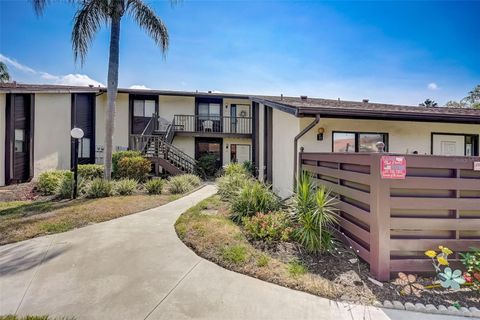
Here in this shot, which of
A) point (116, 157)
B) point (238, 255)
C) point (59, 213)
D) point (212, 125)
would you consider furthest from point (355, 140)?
point (212, 125)

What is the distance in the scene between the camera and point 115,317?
2428 mm

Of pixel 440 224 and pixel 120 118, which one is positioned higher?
pixel 120 118

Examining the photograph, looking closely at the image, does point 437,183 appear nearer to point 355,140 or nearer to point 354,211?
point 354,211

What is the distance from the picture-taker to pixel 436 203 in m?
3.31

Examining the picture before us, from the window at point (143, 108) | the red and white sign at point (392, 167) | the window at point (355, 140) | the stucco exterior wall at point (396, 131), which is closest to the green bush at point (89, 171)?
the window at point (143, 108)

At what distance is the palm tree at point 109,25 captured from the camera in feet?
28.9

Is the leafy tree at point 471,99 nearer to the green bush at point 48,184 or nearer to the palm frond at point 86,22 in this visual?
the palm frond at point 86,22

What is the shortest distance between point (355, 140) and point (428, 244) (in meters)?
4.59

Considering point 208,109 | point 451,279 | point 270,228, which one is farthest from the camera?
point 208,109

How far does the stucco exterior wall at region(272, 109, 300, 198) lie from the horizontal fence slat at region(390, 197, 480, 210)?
361 cm

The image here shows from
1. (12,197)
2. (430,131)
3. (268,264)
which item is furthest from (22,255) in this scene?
(430,131)

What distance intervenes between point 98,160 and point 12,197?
7093 millimetres

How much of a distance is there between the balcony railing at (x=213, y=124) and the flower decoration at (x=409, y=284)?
1416 centimetres

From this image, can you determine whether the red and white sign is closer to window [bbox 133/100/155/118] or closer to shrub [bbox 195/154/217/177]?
shrub [bbox 195/154/217/177]
